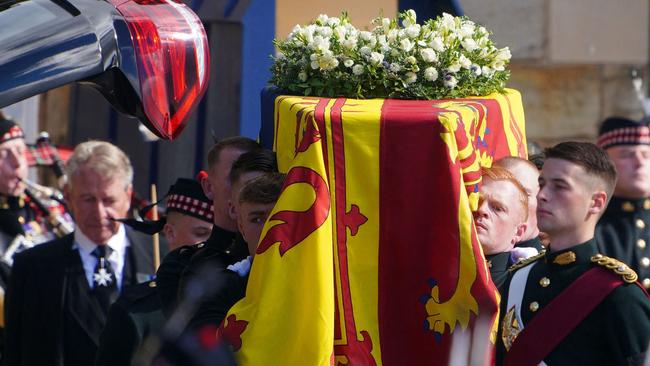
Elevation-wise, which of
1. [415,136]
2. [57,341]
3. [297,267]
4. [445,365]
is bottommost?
[57,341]

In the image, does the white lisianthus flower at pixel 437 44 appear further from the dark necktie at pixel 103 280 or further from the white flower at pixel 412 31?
the dark necktie at pixel 103 280

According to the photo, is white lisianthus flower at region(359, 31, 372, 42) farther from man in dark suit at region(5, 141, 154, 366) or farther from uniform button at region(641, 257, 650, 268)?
uniform button at region(641, 257, 650, 268)

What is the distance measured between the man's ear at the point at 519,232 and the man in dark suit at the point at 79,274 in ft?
5.37

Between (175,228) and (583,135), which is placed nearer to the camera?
(175,228)

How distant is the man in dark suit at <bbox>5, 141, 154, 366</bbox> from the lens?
4.76 metres

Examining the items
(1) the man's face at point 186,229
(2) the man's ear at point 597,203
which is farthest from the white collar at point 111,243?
(2) the man's ear at point 597,203

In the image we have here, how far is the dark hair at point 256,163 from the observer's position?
343cm

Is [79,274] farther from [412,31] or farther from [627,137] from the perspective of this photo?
[627,137]

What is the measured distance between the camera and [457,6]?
449cm

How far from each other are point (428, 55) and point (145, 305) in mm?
1283

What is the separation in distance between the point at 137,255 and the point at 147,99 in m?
3.62

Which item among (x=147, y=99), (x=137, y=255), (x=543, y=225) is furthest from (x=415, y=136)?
(x=137, y=255)

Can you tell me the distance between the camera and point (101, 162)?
504 cm

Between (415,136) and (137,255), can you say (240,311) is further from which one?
(137,255)
